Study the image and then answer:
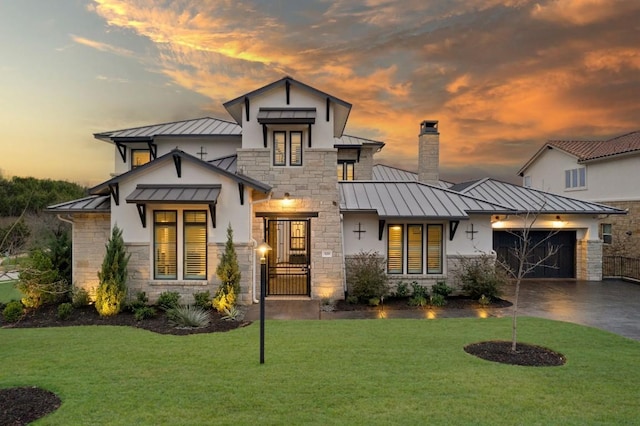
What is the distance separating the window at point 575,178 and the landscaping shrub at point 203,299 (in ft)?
79.8

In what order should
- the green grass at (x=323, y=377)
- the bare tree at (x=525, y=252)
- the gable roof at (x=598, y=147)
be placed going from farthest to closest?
the gable roof at (x=598, y=147)
the bare tree at (x=525, y=252)
the green grass at (x=323, y=377)

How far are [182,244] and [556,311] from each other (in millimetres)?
12259

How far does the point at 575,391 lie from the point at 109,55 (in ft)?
61.1

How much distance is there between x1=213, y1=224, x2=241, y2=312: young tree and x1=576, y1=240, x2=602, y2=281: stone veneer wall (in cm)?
1609

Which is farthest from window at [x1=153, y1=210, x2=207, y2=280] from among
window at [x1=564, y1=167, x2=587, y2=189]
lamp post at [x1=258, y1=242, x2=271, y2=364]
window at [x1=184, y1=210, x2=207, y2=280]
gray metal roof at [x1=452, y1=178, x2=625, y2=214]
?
window at [x1=564, y1=167, x2=587, y2=189]

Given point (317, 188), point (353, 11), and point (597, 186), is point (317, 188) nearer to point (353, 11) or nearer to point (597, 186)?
point (353, 11)

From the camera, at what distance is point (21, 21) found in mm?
12508

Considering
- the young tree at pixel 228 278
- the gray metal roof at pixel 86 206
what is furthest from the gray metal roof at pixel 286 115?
the gray metal roof at pixel 86 206

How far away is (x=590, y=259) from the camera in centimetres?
1692

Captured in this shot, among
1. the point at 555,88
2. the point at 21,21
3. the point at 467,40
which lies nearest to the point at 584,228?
the point at 555,88

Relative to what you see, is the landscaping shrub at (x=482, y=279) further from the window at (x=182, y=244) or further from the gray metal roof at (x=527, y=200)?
the window at (x=182, y=244)

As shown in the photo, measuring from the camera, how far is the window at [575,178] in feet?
76.8

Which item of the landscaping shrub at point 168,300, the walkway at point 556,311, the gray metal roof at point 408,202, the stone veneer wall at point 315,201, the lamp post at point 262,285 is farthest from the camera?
the gray metal roof at point 408,202

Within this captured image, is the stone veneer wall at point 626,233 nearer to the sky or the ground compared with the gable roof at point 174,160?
nearer to the ground
